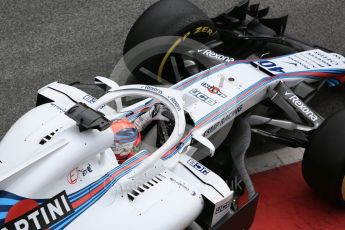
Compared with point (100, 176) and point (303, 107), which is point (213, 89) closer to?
point (303, 107)

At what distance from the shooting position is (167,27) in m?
2.71

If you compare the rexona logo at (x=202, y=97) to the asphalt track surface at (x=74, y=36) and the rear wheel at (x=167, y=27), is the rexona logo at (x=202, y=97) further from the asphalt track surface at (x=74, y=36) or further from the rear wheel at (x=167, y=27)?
the asphalt track surface at (x=74, y=36)

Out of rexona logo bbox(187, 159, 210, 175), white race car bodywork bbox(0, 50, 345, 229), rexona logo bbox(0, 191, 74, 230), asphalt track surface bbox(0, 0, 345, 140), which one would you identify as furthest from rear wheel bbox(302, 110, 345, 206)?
rexona logo bbox(0, 191, 74, 230)

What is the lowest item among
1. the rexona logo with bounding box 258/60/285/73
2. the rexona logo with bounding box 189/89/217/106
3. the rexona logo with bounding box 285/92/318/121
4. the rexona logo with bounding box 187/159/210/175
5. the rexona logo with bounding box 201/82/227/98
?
the rexona logo with bounding box 187/159/210/175

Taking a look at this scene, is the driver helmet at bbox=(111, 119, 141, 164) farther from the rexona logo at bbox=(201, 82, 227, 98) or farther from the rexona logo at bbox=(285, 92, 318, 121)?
the rexona logo at bbox=(285, 92, 318, 121)

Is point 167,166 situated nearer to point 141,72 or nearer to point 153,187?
point 153,187

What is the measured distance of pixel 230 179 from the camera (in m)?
2.30

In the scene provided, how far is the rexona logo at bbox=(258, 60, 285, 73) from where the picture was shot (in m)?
2.53

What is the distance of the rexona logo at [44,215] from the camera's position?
1579 mm

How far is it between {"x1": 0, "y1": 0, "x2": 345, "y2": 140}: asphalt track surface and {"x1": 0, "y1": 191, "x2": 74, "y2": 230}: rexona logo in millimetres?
1392

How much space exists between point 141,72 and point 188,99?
68 cm

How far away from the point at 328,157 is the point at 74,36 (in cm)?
219

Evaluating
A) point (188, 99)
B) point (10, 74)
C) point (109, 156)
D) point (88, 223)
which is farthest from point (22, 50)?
point (88, 223)

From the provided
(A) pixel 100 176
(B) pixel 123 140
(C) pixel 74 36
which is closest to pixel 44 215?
(A) pixel 100 176
